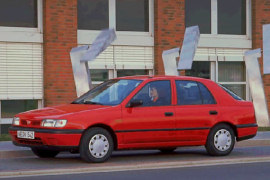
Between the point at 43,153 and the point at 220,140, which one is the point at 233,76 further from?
the point at 43,153

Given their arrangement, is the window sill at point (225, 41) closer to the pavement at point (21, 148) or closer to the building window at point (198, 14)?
the building window at point (198, 14)

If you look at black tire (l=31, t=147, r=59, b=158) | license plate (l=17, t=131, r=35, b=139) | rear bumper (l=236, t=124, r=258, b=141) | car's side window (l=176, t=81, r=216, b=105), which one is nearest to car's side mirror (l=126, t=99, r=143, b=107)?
car's side window (l=176, t=81, r=216, b=105)

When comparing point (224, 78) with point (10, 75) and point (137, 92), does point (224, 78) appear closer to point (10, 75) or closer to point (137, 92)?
point (10, 75)

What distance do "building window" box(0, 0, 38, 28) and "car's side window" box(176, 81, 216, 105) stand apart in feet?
29.6

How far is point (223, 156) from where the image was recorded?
41.6 feet

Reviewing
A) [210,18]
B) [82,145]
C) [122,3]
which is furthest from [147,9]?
[82,145]

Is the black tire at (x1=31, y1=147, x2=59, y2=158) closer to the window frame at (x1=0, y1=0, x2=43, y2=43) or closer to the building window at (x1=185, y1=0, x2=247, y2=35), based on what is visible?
the window frame at (x1=0, y1=0, x2=43, y2=43)

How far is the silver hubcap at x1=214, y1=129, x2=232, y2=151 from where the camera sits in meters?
12.7

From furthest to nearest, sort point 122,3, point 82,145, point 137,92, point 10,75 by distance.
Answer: point 122,3 → point 10,75 → point 137,92 → point 82,145

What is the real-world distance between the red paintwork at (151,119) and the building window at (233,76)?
404 inches

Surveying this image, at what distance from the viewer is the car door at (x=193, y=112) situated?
40.4 feet

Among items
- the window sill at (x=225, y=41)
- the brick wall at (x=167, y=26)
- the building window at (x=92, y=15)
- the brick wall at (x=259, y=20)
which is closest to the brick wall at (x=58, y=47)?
the building window at (x=92, y=15)

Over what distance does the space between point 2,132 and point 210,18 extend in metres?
7.99

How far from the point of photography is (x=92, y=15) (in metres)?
21.7
